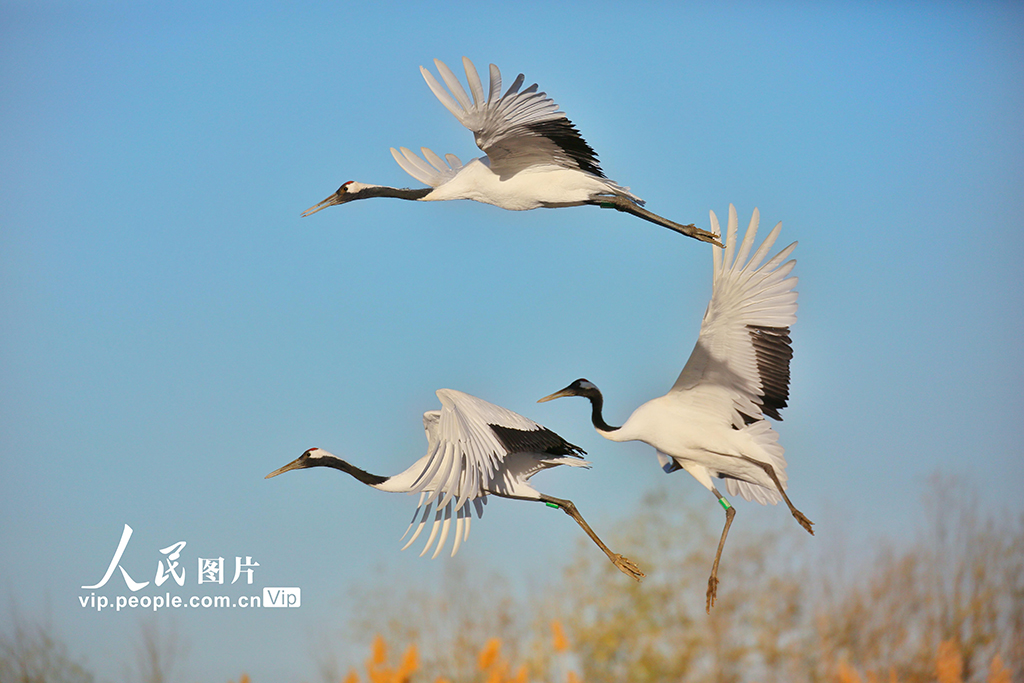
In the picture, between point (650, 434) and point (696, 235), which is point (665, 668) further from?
point (696, 235)

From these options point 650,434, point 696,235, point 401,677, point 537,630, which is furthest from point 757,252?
point 537,630

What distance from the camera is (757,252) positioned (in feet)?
14.4

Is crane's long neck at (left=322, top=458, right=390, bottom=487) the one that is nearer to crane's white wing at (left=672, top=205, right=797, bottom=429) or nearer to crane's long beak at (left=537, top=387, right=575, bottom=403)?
crane's long beak at (left=537, top=387, right=575, bottom=403)

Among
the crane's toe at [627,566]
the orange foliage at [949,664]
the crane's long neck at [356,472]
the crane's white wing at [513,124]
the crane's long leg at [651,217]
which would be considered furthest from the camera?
the orange foliage at [949,664]

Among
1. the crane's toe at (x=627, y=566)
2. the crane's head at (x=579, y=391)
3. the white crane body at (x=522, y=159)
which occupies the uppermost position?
the white crane body at (x=522, y=159)

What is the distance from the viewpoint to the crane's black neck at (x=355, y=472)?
5.05 meters

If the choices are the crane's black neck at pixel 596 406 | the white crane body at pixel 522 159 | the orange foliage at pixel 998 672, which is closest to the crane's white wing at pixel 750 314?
the white crane body at pixel 522 159

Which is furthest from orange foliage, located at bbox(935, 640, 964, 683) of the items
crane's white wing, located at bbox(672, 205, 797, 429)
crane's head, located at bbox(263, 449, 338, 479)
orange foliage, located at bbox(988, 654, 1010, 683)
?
crane's head, located at bbox(263, 449, 338, 479)

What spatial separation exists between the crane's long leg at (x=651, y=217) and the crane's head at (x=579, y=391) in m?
0.99

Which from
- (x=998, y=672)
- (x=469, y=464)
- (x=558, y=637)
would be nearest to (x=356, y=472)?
(x=469, y=464)

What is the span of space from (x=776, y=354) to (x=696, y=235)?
72cm

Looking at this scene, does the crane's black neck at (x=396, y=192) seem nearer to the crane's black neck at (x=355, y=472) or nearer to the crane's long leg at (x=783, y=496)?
the crane's black neck at (x=355, y=472)

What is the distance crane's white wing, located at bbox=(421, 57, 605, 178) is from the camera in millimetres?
3715

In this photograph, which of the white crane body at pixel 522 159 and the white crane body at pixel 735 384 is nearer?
the white crane body at pixel 522 159
